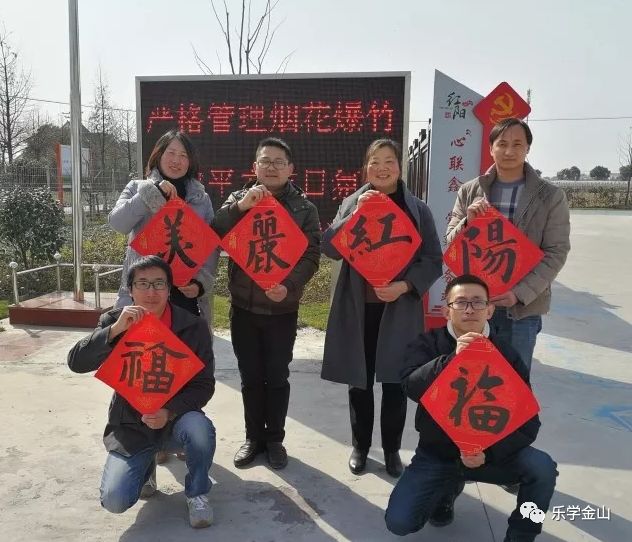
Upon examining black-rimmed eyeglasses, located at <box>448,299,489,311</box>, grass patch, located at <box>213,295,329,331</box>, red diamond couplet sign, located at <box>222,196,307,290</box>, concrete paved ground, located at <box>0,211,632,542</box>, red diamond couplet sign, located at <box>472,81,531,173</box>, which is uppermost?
red diamond couplet sign, located at <box>472,81,531,173</box>

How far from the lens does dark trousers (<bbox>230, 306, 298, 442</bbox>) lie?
279cm

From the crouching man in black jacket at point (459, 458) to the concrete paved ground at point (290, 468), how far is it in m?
0.20

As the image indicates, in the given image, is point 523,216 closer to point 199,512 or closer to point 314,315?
point 199,512

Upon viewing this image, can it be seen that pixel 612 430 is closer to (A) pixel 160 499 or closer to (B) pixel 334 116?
(A) pixel 160 499

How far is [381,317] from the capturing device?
8.63 ft

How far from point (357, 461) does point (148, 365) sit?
1149 millimetres

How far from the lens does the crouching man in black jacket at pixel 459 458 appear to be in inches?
80.5

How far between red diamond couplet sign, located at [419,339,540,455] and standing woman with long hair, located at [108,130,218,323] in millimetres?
1324

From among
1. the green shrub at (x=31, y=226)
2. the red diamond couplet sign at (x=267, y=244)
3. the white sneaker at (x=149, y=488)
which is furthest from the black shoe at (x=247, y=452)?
the green shrub at (x=31, y=226)

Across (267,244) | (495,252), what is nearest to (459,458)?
(495,252)

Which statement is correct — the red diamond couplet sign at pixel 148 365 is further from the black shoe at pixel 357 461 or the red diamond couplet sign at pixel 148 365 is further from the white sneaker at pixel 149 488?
the black shoe at pixel 357 461

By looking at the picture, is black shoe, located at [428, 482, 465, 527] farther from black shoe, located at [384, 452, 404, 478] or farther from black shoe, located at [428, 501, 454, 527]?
black shoe, located at [384, 452, 404, 478]

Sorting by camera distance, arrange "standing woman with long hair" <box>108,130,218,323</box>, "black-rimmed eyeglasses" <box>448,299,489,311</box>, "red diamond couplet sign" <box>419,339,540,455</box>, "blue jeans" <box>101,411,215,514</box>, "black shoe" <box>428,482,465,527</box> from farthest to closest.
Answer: "standing woman with long hair" <box>108,130,218,323</box> → "black shoe" <box>428,482,465,527</box> → "blue jeans" <box>101,411,215,514</box> → "black-rimmed eyeglasses" <box>448,299,489,311</box> → "red diamond couplet sign" <box>419,339,540,455</box>

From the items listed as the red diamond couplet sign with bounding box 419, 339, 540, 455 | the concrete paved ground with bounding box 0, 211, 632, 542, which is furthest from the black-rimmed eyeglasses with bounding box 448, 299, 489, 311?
the concrete paved ground with bounding box 0, 211, 632, 542
